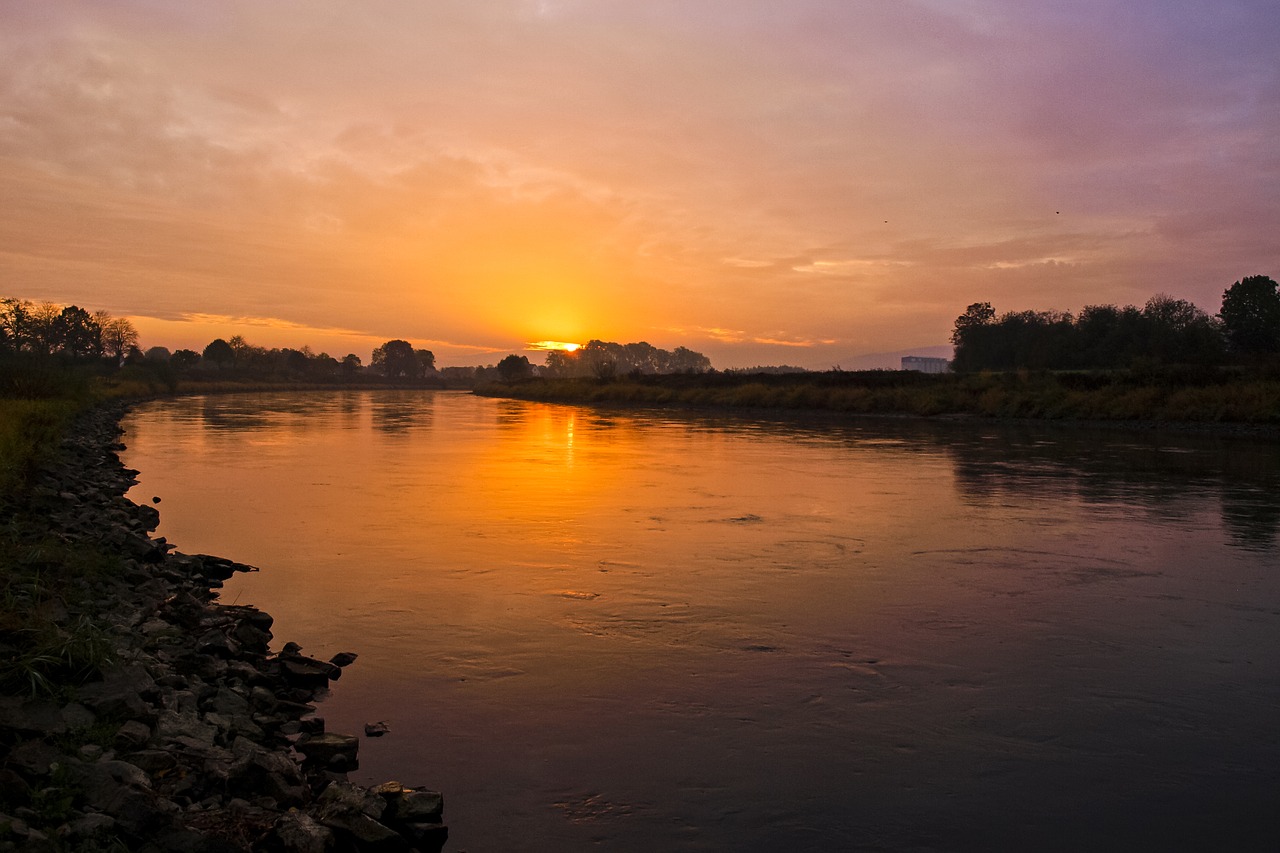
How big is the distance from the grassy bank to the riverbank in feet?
0.14

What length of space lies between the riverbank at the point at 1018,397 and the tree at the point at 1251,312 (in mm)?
29895

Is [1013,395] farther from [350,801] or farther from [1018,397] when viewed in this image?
[350,801]

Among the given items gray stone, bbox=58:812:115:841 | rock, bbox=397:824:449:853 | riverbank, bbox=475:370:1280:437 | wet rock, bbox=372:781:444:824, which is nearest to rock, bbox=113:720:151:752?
gray stone, bbox=58:812:115:841

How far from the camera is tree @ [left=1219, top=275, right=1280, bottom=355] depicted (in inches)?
2741

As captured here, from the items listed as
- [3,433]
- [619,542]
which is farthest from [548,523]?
[3,433]

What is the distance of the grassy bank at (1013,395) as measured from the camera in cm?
3769

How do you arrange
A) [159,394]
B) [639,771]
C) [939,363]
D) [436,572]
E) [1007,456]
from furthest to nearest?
[939,363] → [159,394] → [1007,456] → [436,572] → [639,771]

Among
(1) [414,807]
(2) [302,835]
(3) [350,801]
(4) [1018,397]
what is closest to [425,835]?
(1) [414,807]

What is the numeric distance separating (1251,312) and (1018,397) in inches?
1726

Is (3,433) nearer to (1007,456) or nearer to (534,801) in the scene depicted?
(534,801)

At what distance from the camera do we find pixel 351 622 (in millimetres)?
8672

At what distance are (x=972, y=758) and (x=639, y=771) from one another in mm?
2142

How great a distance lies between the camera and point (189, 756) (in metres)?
5.05

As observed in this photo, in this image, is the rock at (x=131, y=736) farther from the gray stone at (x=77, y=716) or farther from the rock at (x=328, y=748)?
the rock at (x=328, y=748)
